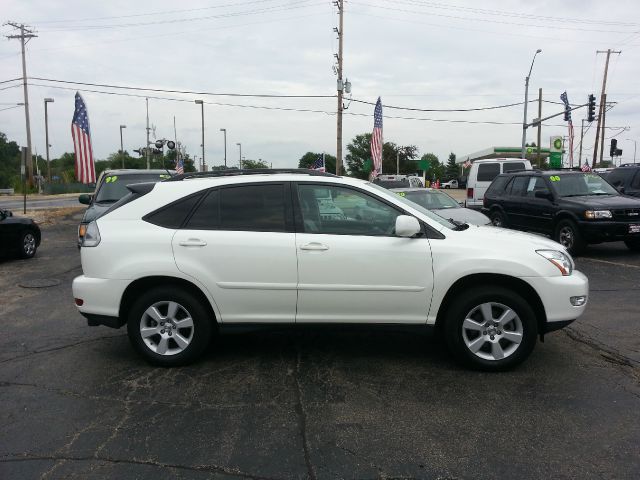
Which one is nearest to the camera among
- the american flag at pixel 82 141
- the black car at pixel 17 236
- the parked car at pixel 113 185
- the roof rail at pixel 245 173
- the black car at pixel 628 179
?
the roof rail at pixel 245 173

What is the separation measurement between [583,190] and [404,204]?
317 inches

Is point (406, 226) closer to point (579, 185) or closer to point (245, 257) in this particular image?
point (245, 257)

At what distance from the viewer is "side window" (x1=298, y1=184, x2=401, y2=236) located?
443 cm

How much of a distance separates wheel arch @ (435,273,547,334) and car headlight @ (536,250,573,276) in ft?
0.94

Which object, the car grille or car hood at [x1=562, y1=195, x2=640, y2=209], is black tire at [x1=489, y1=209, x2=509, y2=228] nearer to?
car hood at [x1=562, y1=195, x2=640, y2=209]

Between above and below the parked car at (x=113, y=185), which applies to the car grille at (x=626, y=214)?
below

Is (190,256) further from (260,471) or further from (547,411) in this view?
(547,411)

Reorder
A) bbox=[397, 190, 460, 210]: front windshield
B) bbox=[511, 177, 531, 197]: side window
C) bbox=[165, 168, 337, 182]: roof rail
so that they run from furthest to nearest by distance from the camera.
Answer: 1. bbox=[511, 177, 531, 197]: side window
2. bbox=[397, 190, 460, 210]: front windshield
3. bbox=[165, 168, 337, 182]: roof rail

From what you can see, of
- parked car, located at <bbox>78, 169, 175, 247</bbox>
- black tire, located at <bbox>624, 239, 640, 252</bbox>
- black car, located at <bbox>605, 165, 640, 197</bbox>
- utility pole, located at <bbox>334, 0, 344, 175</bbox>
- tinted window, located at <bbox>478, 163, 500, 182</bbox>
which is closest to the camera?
parked car, located at <bbox>78, 169, 175, 247</bbox>

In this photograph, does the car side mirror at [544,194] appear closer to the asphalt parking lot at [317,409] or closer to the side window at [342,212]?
the asphalt parking lot at [317,409]

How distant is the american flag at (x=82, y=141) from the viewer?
20797 mm

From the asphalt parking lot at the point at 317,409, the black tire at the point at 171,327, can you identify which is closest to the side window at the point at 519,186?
the asphalt parking lot at the point at 317,409

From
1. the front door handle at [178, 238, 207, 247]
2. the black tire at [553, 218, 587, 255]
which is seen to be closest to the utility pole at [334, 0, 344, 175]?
the black tire at [553, 218, 587, 255]

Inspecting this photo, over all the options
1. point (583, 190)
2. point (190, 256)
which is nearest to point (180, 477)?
point (190, 256)
